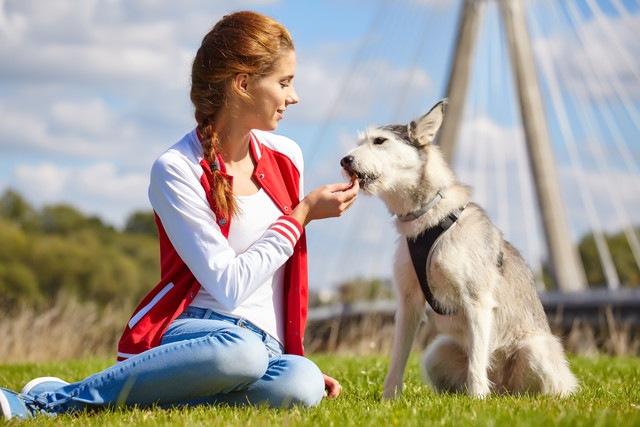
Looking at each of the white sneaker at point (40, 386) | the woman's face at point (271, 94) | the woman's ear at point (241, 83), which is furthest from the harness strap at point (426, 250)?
the white sneaker at point (40, 386)

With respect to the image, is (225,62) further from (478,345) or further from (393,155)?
(478,345)

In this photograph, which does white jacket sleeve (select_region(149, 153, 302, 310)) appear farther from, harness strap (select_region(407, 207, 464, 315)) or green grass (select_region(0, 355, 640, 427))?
harness strap (select_region(407, 207, 464, 315))

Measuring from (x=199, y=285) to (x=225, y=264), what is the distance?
249mm

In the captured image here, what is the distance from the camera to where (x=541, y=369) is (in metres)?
4.68

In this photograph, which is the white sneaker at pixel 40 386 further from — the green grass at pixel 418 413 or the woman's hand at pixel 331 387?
the woman's hand at pixel 331 387

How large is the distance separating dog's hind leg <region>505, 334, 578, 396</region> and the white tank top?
137 cm

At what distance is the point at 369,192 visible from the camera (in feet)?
15.1

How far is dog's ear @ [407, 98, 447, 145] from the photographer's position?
186 inches

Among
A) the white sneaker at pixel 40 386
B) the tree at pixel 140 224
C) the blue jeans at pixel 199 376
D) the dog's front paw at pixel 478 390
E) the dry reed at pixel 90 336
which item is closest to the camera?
the blue jeans at pixel 199 376

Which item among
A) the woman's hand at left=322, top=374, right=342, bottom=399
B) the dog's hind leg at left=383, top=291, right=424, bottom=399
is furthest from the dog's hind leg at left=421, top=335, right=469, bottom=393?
the woman's hand at left=322, top=374, right=342, bottom=399

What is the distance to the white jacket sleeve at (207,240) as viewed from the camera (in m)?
4.00

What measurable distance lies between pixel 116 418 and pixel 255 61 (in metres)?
1.76

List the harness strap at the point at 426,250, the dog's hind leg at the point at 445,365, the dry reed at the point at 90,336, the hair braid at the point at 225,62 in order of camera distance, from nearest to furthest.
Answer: the hair braid at the point at 225,62
the harness strap at the point at 426,250
the dog's hind leg at the point at 445,365
the dry reed at the point at 90,336

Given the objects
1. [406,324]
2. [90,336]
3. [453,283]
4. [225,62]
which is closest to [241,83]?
[225,62]
